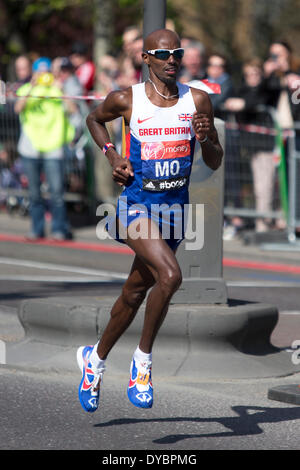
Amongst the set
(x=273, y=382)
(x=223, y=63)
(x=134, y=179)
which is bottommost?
(x=273, y=382)

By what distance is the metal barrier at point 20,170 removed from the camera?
14898 millimetres

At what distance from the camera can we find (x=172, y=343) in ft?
23.5

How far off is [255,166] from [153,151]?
8125mm

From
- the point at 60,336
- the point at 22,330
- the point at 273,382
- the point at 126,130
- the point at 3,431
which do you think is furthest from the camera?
the point at 22,330

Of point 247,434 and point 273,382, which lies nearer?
point 247,434

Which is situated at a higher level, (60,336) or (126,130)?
(126,130)

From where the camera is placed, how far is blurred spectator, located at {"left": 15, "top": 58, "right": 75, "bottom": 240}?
44.5 ft

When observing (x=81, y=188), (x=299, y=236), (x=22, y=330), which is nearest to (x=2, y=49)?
(x=81, y=188)

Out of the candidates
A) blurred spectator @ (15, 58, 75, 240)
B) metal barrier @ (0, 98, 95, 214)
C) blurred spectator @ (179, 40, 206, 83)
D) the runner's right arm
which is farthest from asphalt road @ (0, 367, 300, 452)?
metal barrier @ (0, 98, 95, 214)

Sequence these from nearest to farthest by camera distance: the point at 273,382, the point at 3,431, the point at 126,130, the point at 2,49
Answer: the point at 3,431
the point at 126,130
the point at 273,382
the point at 2,49

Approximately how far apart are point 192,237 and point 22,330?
151 cm

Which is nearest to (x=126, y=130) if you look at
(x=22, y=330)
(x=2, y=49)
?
(x=22, y=330)

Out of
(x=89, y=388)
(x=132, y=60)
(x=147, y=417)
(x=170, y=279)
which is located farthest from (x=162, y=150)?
(x=132, y=60)

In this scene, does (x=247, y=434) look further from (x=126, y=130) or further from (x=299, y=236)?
(x=299, y=236)
